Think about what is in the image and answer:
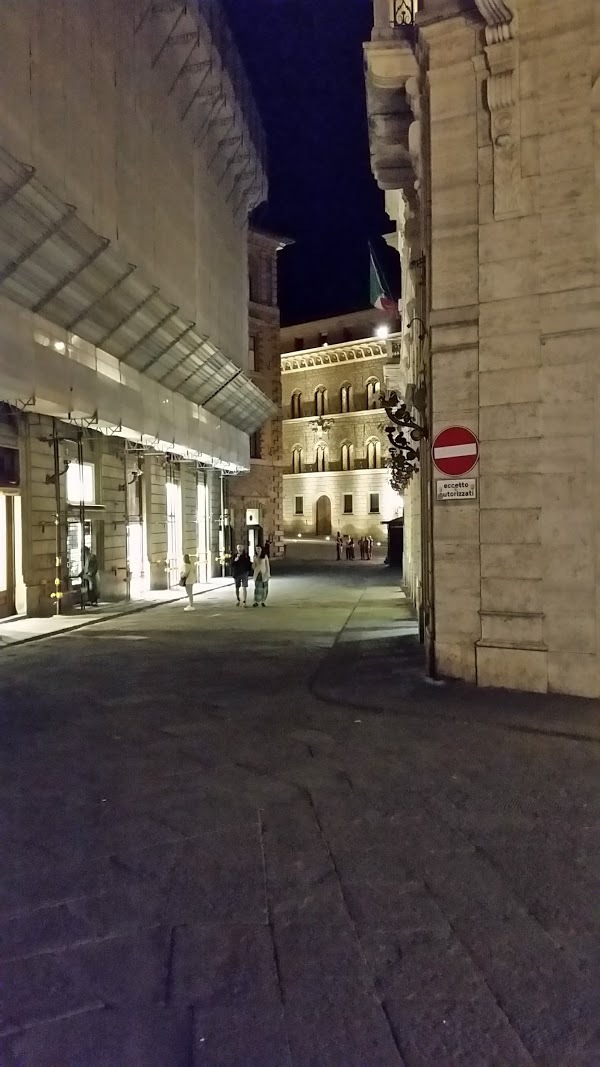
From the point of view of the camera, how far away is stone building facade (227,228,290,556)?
47.8 metres

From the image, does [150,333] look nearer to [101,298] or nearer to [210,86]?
[101,298]

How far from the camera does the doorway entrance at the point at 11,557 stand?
16594 mm

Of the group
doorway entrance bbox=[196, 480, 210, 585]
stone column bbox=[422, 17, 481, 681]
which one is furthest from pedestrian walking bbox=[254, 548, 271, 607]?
stone column bbox=[422, 17, 481, 681]

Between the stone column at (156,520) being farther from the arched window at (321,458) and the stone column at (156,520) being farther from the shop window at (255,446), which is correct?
the arched window at (321,458)

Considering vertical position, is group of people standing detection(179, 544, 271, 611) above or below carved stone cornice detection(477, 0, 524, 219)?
below

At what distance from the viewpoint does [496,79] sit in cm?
846

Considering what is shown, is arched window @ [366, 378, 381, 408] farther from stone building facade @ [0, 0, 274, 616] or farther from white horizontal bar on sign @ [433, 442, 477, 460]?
white horizontal bar on sign @ [433, 442, 477, 460]

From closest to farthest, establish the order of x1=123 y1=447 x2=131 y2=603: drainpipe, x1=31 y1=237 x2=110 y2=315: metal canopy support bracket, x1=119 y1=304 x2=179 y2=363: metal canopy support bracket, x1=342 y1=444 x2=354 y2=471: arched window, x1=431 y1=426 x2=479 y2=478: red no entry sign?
1. x1=431 y1=426 x2=479 y2=478: red no entry sign
2. x1=31 y1=237 x2=110 y2=315: metal canopy support bracket
3. x1=119 y1=304 x2=179 y2=363: metal canopy support bracket
4. x1=123 y1=447 x2=131 y2=603: drainpipe
5. x1=342 y1=444 x2=354 y2=471: arched window

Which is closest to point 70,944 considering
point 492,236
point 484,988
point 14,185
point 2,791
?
point 484,988

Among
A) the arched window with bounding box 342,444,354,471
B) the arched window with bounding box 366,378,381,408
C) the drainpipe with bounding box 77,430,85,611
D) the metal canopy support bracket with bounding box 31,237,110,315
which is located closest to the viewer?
the metal canopy support bracket with bounding box 31,237,110,315

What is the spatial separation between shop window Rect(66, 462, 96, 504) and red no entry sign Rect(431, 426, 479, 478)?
12.2m

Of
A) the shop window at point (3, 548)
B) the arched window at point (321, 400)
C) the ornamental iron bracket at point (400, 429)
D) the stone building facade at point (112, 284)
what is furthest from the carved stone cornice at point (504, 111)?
the arched window at point (321, 400)

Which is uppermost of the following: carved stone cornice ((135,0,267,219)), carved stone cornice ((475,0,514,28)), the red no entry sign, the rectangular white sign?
carved stone cornice ((135,0,267,219))

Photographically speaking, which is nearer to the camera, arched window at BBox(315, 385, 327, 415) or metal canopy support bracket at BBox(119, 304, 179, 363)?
metal canopy support bracket at BBox(119, 304, 179, 363)
